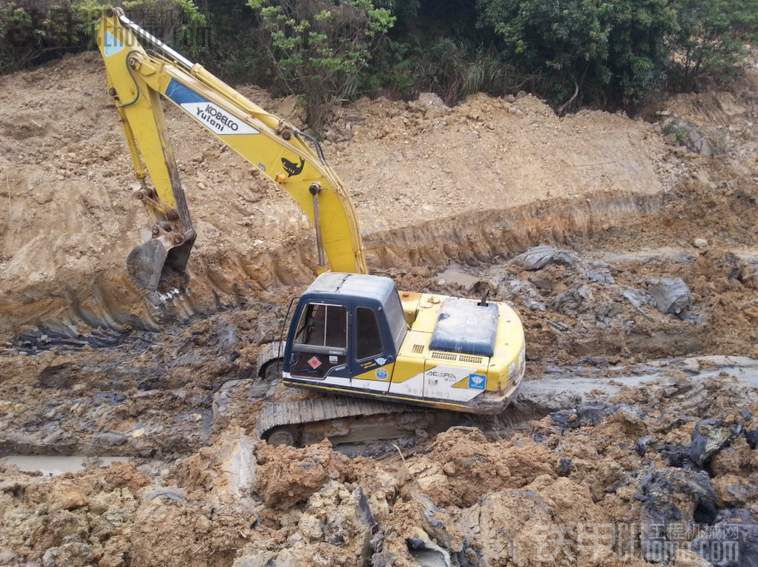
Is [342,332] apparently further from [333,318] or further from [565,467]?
[565,467]

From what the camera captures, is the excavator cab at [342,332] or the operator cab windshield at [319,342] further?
the operator cab windshield at [319,342]

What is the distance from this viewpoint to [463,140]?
44.1ft

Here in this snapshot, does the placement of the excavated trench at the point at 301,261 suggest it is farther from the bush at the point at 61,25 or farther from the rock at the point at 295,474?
the bush at the point at 61,25

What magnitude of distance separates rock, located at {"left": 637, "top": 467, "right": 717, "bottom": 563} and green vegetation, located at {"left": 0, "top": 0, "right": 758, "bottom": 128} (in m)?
9.80

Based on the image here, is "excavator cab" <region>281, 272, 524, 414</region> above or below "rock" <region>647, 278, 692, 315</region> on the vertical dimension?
above

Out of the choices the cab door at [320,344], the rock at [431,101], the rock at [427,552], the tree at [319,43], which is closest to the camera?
the rock at [427,552]

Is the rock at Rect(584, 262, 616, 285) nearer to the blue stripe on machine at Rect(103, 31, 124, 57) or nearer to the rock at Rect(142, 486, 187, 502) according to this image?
the rock at Rect(142, 486, 187, 502)

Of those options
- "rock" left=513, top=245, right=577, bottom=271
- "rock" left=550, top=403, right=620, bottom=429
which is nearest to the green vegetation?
"rock" left=513, top=245, right=577, bottom=271

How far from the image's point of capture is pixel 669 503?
5047mm

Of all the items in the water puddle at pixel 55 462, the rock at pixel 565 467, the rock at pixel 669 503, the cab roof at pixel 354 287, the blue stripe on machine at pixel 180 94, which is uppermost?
the blue stripe on machine at pixel 180 94

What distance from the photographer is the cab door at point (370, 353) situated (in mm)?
6547

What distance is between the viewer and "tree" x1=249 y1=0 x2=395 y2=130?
12.4m

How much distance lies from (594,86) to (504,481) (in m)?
12.5

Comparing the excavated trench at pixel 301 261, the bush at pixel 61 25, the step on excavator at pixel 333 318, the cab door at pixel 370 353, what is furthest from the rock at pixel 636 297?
the bush at pixel 61 25
